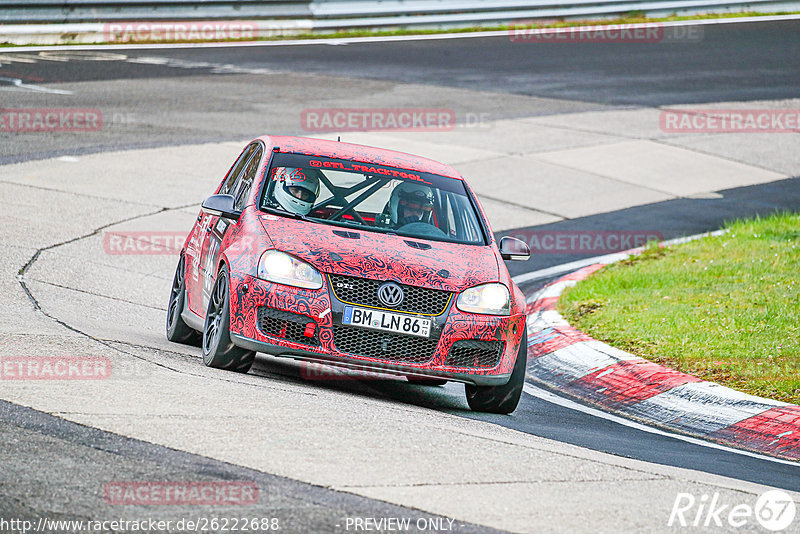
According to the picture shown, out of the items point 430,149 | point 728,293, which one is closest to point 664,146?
point 430,149

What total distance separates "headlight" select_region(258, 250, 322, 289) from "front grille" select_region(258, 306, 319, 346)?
7.4 inches

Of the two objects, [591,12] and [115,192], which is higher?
[591,12]

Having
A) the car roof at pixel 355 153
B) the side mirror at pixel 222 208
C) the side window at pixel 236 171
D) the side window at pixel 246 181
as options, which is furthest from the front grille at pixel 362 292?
the side window at pixel 236 171

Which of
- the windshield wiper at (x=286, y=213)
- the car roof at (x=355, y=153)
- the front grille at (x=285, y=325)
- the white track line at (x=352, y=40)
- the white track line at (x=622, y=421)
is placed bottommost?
the white track line at (x=622, y=421)

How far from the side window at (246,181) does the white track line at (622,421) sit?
A: 2.52 meters

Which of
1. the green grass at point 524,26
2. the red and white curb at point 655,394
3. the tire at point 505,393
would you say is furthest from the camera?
the green grass at point 524,26

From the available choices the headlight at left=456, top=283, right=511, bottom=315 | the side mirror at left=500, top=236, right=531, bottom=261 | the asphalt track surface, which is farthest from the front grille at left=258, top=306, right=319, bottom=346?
the side mirror at left=500, top=236, right=531, bottom=261

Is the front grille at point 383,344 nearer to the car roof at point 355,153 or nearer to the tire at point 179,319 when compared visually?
the car roof at point 355,153

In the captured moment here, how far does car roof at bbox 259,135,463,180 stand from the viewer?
898 cm

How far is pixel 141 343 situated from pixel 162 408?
2.31 meters

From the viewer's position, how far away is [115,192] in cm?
1490

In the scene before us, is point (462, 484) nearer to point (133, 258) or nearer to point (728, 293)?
point (728, 293)

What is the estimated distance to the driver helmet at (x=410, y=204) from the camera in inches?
337

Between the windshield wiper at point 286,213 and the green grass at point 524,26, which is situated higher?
the green grass at point 524,26
